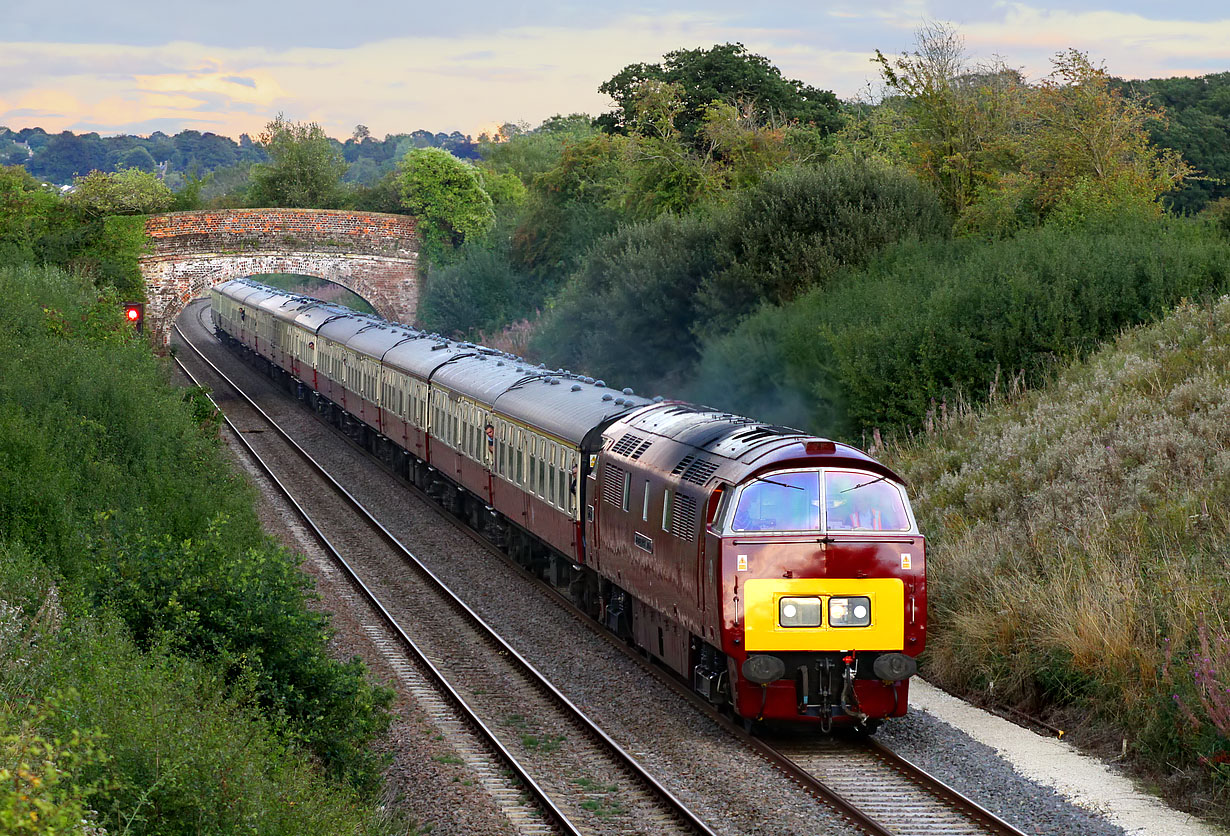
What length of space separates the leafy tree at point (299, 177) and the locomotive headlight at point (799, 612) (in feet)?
178

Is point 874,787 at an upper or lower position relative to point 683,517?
lower

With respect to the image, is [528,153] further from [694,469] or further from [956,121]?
[694,469]

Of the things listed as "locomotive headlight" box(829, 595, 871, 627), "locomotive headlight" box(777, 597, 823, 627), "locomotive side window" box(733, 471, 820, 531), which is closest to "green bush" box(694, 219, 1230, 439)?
"locomotive side window" box(733, 471, 820, 531)

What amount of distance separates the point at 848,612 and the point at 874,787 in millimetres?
1678

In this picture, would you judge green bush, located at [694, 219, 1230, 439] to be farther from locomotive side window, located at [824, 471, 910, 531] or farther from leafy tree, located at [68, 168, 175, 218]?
leafy tree, located at [68, 168, 175, 218]

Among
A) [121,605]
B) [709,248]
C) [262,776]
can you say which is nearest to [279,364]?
[709,248]

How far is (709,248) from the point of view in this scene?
3262 centimetres

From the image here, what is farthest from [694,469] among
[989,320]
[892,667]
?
[989,320]

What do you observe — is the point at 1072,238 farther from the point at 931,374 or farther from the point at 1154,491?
the point at 1154,491

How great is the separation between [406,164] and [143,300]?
1491 cm

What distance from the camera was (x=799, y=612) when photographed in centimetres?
1210

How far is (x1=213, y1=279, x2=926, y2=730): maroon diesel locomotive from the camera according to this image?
39.7ft

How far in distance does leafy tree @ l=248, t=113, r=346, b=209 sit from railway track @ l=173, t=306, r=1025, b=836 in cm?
5354

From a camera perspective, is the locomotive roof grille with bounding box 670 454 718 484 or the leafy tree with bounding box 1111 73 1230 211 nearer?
the locomotive roof grille with bounding box 670 454 718 484
